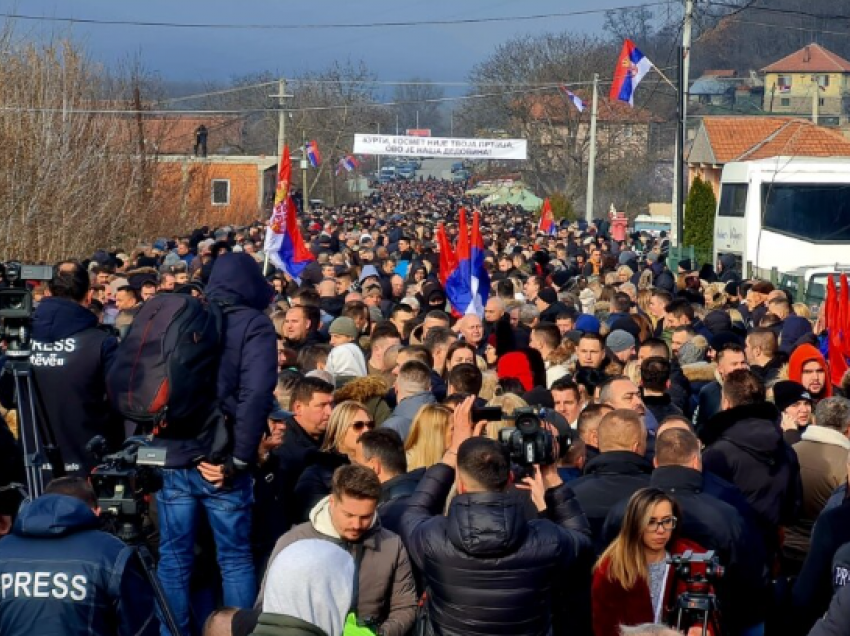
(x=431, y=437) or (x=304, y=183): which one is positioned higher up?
(x=431, y=437)

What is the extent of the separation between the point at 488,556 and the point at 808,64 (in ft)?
439

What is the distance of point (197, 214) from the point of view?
47719mm

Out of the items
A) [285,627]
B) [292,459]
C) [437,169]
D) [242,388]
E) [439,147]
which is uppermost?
[242,388]

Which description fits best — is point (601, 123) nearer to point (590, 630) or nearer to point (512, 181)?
point (512, 181)

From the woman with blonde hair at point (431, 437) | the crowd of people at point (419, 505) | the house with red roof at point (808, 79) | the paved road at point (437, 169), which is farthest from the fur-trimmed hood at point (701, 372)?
the paved road at point (437, 169)

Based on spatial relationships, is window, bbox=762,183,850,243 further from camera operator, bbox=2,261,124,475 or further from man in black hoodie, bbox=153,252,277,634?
man in black hoodie, bbox=153,252,277,634

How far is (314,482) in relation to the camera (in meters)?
7.49

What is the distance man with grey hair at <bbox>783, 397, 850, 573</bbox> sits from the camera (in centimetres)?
816

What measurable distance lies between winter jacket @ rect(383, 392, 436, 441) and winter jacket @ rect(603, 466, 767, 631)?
7.84 feet

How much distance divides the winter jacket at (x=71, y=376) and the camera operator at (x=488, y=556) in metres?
2.54

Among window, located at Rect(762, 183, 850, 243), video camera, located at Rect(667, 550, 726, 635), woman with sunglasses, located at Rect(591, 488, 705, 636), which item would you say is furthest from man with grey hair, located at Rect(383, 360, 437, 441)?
window, located at Rect(762, 183, 850, 243)

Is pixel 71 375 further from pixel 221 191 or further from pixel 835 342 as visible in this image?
pixel 221 191

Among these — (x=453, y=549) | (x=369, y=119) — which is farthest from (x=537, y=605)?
(x=369, y=119)

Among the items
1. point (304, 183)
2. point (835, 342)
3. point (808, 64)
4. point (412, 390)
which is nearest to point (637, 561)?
point (412, 390)
